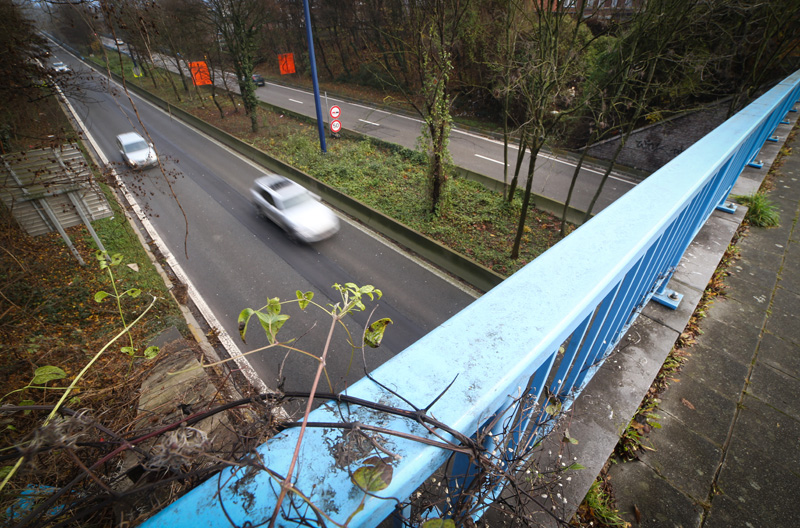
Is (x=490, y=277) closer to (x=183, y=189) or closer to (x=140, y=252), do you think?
(x=140, y=252)

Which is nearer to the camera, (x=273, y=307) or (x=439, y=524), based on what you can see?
(x=439, y=524)

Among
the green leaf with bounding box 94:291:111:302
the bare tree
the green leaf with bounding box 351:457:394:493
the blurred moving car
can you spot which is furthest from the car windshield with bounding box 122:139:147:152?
the green leaf with bounding box 351:457:394:493

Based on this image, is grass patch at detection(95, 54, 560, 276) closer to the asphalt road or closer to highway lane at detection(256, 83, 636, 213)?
the asphalt road

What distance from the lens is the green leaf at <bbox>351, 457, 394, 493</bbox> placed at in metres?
0.61

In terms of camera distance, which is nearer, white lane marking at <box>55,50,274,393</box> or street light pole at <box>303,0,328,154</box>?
white lane marking at <box>55,50,274,393</box>

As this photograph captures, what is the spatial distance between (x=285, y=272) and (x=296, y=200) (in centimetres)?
261

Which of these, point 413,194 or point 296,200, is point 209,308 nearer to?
point 296,200

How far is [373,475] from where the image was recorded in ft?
2.07

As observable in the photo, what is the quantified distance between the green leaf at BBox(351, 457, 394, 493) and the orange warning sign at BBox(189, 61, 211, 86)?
21.0 meters

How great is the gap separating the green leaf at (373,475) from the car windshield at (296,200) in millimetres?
10336

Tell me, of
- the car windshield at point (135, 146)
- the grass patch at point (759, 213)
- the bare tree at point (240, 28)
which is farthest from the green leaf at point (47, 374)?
the bare tree at point (240, 28)

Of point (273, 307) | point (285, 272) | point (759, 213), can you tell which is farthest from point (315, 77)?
point (273, 307)

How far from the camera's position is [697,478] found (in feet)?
4.86

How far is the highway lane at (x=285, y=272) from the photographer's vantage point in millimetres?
6914
